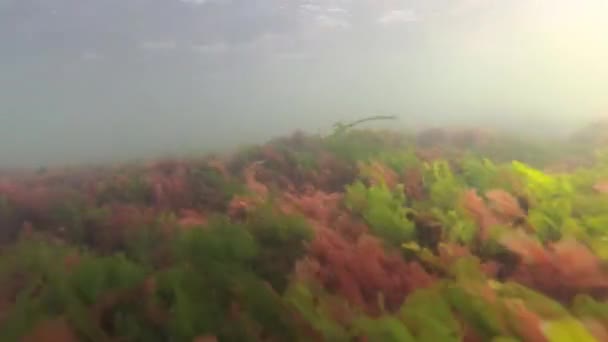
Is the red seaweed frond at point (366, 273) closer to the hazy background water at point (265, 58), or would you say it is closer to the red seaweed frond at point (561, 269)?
the red seaweed frond at point (561, 269)

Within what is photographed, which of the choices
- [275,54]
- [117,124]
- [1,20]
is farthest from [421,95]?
[1,20]

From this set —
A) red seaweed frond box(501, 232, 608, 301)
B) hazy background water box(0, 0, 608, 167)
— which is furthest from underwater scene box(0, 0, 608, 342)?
hazy background water box(0, 0, 608, 167)

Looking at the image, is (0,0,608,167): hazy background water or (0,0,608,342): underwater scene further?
(0,0,608,167): hazy background water

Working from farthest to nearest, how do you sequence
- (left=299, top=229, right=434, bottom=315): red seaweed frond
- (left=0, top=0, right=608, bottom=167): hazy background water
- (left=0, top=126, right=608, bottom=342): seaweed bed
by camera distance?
(left=0, top=0, right=608, bottom=167): hazy background water → (left=299, top=229, right=434, bottom=315): red seaweed frond → (left=0, top=126, right=608, bottom=342): seaweed bed

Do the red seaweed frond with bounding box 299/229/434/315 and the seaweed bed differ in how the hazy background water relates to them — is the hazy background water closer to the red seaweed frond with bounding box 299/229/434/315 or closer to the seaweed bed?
the seaweed bed

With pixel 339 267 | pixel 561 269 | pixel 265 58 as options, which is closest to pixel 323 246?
pixel 339 267

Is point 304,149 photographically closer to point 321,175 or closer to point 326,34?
point 321,175

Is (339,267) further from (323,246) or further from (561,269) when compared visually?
(561,269)

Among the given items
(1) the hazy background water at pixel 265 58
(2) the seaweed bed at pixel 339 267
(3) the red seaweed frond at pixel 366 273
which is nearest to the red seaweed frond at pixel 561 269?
(2) the seaweed bed at pixel 339 267
